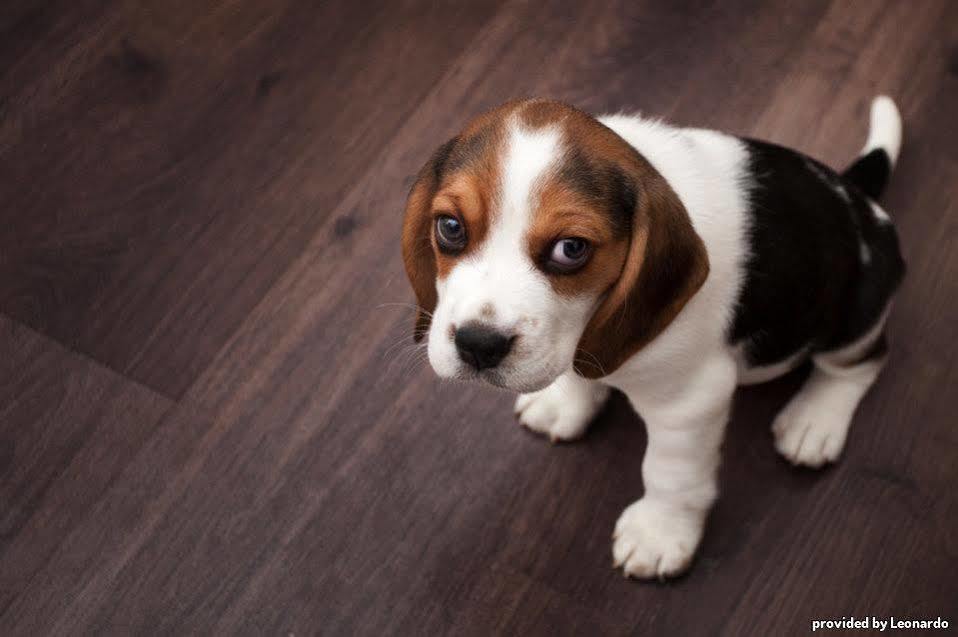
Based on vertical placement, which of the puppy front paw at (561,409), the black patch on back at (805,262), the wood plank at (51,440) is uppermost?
the black patch on back at (805,262)

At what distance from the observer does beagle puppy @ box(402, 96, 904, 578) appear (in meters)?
2.15

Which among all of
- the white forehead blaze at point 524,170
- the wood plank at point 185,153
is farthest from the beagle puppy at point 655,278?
the wood plank at point 185,153

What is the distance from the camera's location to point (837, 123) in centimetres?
375

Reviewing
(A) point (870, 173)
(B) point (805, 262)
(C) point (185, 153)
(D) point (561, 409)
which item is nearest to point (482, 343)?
(B) point (805, 262)

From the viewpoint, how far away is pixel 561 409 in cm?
325

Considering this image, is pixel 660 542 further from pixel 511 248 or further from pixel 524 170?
pixel 524 170

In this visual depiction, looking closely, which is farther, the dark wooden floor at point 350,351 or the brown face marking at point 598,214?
the dark wooden floor at point 350,351

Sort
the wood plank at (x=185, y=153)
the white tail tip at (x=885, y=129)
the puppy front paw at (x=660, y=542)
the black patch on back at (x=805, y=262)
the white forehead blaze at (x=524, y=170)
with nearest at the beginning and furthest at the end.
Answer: the white forehead blaze at (x=524, y=170) < the black patch on back at (x=805, y=262) < the puppy front paw at (x=660, y=542) < the white tail tip at (x=885, y=129) < the wood plank at (x=185, y=153)

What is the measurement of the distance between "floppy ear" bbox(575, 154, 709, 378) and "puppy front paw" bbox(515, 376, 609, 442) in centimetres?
82

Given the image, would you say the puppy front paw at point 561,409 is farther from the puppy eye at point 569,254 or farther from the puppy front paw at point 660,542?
the puppy eye at point 569,254

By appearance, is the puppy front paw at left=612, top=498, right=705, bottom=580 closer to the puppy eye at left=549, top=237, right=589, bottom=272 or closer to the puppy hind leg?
the puppy hind leg

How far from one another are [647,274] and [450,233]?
42 cm

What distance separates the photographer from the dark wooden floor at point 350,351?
10.2 ft

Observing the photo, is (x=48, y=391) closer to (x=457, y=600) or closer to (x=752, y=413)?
(x=457, y=600)
